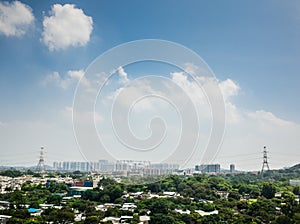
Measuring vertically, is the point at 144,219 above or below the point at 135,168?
below

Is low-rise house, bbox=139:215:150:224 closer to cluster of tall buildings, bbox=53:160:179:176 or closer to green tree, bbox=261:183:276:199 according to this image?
cluster of tall buildings, bbox=53:160:179:176

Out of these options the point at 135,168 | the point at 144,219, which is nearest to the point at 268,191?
the point at 144,219

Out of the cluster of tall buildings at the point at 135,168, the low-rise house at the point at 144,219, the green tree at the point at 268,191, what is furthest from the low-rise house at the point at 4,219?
the green tree at the point at 268,191

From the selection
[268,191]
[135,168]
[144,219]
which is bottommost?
[144,219]

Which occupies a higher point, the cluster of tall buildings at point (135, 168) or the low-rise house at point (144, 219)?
the cluster of tall buildings at point (135, 168)

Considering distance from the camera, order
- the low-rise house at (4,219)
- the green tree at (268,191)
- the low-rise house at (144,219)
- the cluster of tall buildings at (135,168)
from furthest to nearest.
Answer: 1. the green tree at (268,191)
2. the low-rise house at (144,219)
3. the low-rise house at (4,219)
4. the cluster of tall buildings at (135,168)

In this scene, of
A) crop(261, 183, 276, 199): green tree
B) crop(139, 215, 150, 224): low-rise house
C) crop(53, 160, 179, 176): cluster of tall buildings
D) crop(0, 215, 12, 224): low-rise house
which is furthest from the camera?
crop(261, 183, 276, 199): green tree

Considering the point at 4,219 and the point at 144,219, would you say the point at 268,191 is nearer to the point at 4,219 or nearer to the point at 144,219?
the point at 144,219

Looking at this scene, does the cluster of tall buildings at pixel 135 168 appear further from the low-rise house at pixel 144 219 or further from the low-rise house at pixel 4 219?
the low-rise house at pixel 4 219

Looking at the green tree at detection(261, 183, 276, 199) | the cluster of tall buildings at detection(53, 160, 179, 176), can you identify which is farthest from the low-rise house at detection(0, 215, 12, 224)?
the green tree at detection(261, 183, 276, 199)

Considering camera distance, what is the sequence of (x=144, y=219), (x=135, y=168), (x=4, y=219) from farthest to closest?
(x=144, y=219)
(x=4, y=219)
(x=135, y=168)

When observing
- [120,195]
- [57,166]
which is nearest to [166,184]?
[120,195]
